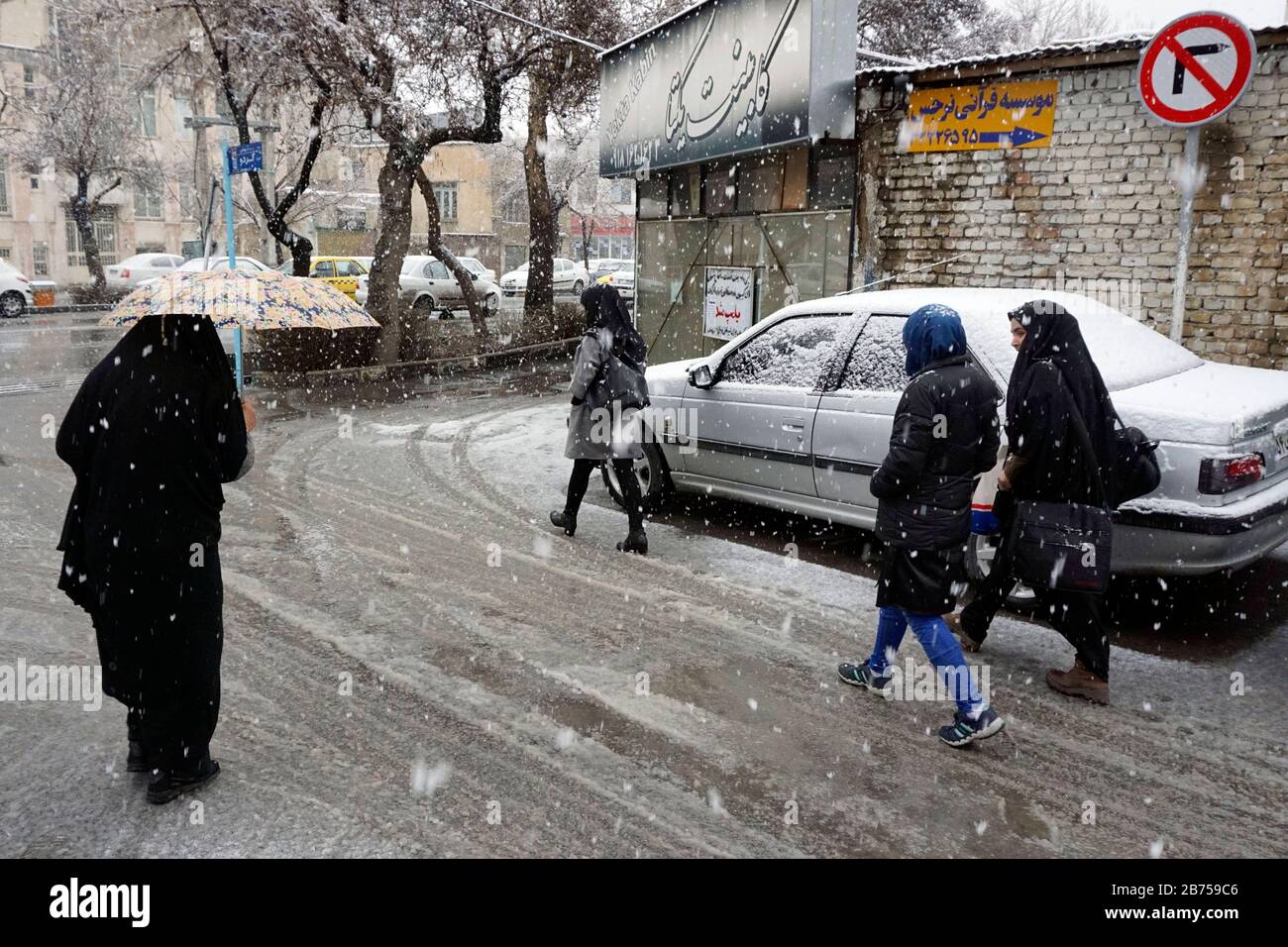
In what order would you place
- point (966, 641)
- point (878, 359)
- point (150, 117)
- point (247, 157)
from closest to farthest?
point (966, 641)
point (878, 359)
point (247, 157)
point (150, 117)

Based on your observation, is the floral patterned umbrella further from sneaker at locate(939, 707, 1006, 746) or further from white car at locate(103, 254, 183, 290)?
white car at locate(103, 254, 183, 290)

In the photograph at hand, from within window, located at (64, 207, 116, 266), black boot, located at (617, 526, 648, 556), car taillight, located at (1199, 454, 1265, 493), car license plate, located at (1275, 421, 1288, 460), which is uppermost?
window, located at (64, 207, 116, 266)

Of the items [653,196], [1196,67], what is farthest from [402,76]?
[1196,67]

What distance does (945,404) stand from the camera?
146 inches

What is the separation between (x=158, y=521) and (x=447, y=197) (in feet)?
179

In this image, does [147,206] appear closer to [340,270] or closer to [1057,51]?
[340,270]

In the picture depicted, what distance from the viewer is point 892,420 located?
5.69 meters

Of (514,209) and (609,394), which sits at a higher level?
(514,209)

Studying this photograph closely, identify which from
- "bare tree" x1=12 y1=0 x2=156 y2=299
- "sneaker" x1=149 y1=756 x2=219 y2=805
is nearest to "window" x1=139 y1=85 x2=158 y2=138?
"bare tree" x1=12 y1=0 x2=156 y2=299

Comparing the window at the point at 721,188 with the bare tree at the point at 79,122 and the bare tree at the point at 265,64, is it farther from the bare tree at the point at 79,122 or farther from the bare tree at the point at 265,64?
the bare tree at the point at 79,122

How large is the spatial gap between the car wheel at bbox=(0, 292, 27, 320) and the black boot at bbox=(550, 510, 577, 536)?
77.0 ft

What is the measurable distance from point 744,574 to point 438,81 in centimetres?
1413

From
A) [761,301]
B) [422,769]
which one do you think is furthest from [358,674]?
[761,301]

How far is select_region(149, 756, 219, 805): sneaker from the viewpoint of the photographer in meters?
3.36
